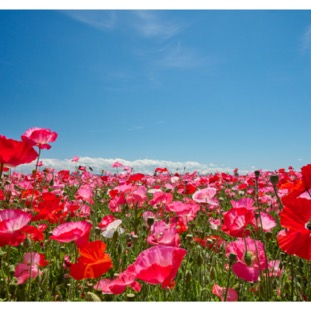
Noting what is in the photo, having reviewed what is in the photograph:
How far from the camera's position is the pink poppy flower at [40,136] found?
200 cm

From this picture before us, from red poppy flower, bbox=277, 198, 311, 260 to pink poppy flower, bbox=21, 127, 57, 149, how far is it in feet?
4.64

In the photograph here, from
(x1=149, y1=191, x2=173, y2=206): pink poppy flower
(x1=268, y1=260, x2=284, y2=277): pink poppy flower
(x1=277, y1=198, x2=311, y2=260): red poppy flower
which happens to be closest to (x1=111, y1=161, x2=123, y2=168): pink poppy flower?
(x1=149, y1=191, x2=173, y2=206): pink poppy flower

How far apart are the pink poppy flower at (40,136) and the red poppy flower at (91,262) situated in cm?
88

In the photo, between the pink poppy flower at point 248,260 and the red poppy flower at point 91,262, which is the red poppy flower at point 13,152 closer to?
the red poppy flower at point 91,262

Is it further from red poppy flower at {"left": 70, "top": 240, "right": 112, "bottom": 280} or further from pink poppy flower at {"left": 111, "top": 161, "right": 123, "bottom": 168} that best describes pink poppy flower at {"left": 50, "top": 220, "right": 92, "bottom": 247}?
pink poppy flower at {"left": 111, "top": 161, "right": 123, "bottom": 168}

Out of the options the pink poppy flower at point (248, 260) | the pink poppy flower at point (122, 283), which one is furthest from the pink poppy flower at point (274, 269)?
the pink poppy flower at point (122, 283)

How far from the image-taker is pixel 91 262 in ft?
4.34

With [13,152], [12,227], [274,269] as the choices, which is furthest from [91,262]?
[274,269]

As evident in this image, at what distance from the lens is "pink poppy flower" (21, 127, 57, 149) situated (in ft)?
6.55

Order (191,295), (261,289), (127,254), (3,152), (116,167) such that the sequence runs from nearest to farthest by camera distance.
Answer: (3,152) < (261,289) < (191,295) < (127,254) < (116,167)

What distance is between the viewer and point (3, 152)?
1443mm
